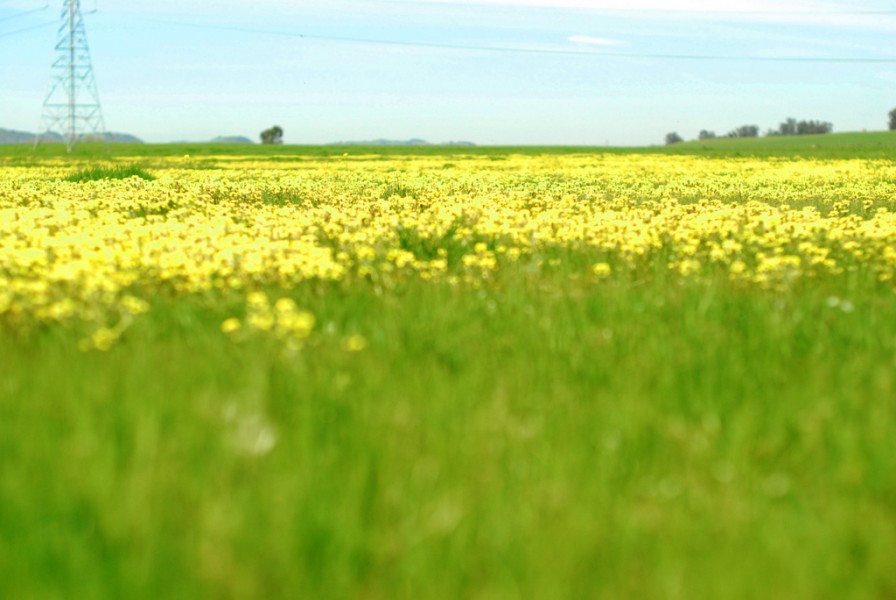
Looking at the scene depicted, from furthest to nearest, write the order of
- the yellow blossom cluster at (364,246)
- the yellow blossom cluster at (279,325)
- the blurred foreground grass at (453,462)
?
the yellow blossom cluster at (364,246) → the yellow blossom cluster at (279,325) → the blurred foreground grass at (453,462)

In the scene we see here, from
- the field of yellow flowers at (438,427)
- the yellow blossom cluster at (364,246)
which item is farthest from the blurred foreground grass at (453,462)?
the yellow blossom cluster at (364,246)

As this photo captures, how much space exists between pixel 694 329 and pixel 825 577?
129 inches

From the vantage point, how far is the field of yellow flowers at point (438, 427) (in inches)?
124

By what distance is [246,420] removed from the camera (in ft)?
13.6

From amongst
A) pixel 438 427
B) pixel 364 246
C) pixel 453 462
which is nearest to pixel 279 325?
pixel 438 427

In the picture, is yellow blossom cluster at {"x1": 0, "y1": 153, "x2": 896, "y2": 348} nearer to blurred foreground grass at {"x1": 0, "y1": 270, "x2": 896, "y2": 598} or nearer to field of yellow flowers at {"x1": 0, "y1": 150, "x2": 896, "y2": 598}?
field of yellow flowers at {"x1": 0, "y1": 150, "x2": 896, "y2": 598}

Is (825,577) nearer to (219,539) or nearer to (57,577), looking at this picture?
(219,539)

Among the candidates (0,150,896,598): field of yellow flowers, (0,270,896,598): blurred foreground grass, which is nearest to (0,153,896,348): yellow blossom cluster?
(0,150,896,598): field of yellow flowers

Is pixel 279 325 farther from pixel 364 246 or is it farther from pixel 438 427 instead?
pixel 364 246

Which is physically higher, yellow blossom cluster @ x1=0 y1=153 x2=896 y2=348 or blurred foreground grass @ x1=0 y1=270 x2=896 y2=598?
yellow blossom cluster @ x1=0 y1=153 x2=896 y2=348

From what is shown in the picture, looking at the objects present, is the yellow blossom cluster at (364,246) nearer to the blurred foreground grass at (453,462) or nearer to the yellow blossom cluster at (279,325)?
the yellow blossom cluster at (279,325)

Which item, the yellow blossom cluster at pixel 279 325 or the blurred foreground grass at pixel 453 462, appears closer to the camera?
the blurred foreground grass at pixel 453 462

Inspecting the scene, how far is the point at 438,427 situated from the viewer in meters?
4.30

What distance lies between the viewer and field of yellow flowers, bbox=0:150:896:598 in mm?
3160
